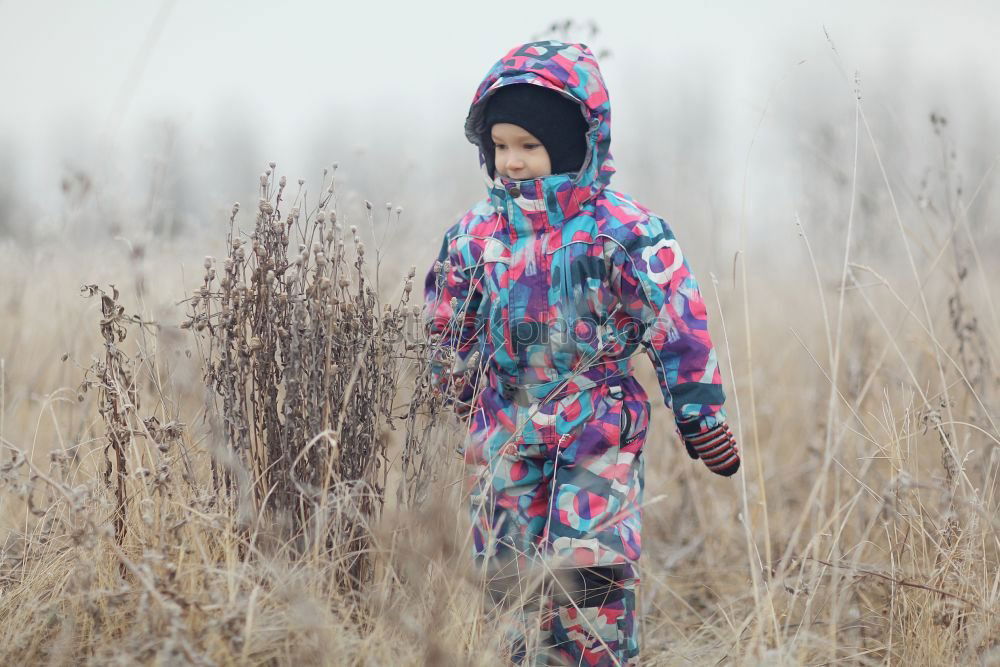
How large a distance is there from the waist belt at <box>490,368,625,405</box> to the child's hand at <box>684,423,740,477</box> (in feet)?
0.83

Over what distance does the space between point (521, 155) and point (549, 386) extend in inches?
24.3

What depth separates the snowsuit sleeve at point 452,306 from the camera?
90.6 inches

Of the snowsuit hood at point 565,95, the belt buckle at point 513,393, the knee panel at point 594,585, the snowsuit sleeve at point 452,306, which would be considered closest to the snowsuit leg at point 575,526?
the knee panel at point 594,585

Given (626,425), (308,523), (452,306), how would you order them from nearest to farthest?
1. (308,523)
2. (626,425)
3. (452,306)

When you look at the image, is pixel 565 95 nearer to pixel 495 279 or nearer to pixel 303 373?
pixel 495 279

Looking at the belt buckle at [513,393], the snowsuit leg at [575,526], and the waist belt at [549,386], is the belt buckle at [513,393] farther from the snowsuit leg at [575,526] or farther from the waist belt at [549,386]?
the snowsuit leg at [575,526]

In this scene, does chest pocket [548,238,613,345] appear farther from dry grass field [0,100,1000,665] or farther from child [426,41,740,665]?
dry grass field [0,100,1000,665]

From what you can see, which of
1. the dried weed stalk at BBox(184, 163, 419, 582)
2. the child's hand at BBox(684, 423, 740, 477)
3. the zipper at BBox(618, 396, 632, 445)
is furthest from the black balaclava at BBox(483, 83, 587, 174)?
the child's hand at BBox(684, 423, 740, 477)

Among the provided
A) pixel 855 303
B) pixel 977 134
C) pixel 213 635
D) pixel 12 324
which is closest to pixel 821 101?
pixel 977 134

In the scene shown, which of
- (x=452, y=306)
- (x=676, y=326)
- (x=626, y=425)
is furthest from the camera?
(x=452, y=306)

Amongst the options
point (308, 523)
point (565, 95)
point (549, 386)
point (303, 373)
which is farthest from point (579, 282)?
point (308, 523)

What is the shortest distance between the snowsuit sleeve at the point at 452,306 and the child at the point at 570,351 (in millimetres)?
29

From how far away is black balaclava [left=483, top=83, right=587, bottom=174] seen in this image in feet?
7.38

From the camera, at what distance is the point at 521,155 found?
225 centimetres
